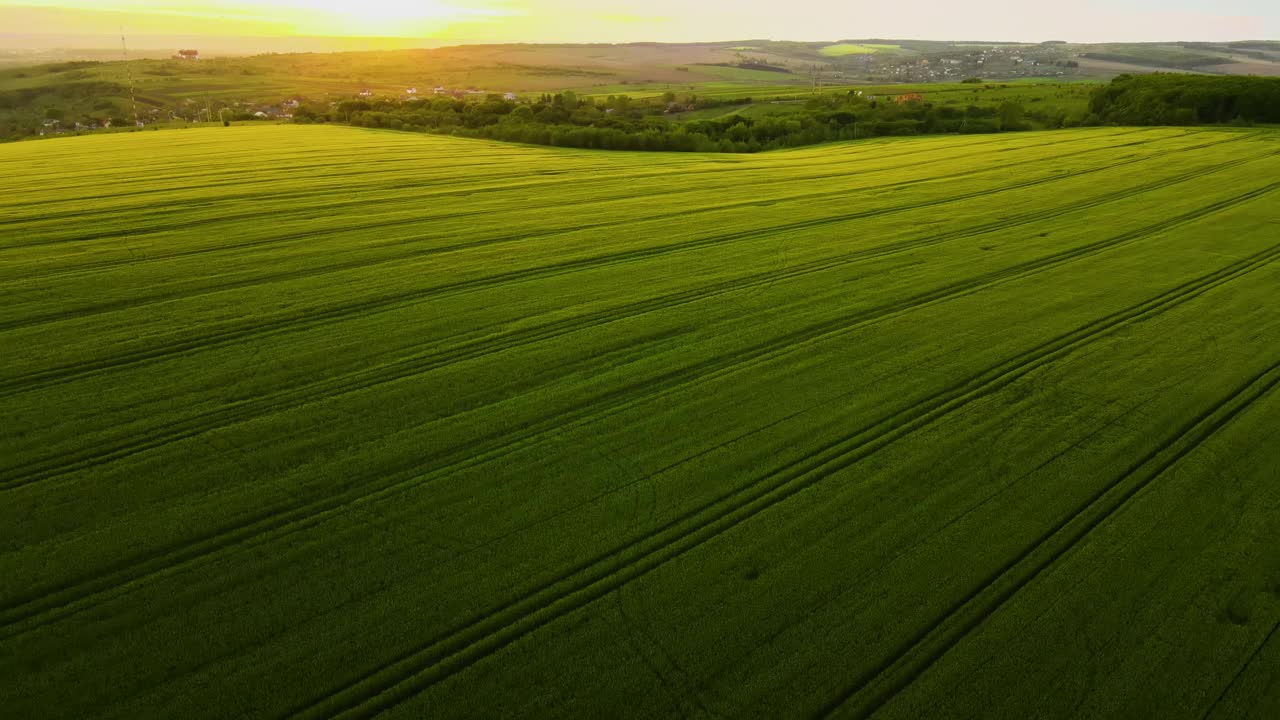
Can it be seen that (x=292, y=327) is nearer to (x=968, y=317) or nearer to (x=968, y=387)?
(x=968, y=387)

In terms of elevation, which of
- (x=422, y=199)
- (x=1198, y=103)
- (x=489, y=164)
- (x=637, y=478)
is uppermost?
(x=1198, y=103)

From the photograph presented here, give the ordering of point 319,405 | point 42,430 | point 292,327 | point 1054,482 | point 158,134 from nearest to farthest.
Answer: point 1054,482, point 42,430, point 319,405, point 292,327, point 158,134

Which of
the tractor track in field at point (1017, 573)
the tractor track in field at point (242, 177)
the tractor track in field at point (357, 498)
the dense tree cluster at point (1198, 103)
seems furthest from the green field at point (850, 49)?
the tractor track in field at point (1017, 573)

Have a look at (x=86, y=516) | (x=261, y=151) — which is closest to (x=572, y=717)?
(x=86, y=516)

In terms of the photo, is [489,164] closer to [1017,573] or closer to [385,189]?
[385,189]

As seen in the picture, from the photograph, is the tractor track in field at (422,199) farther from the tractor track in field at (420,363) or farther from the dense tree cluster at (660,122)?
the dense tree cluster at (660,122)

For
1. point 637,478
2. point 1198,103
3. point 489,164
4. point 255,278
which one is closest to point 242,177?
point 489,164
